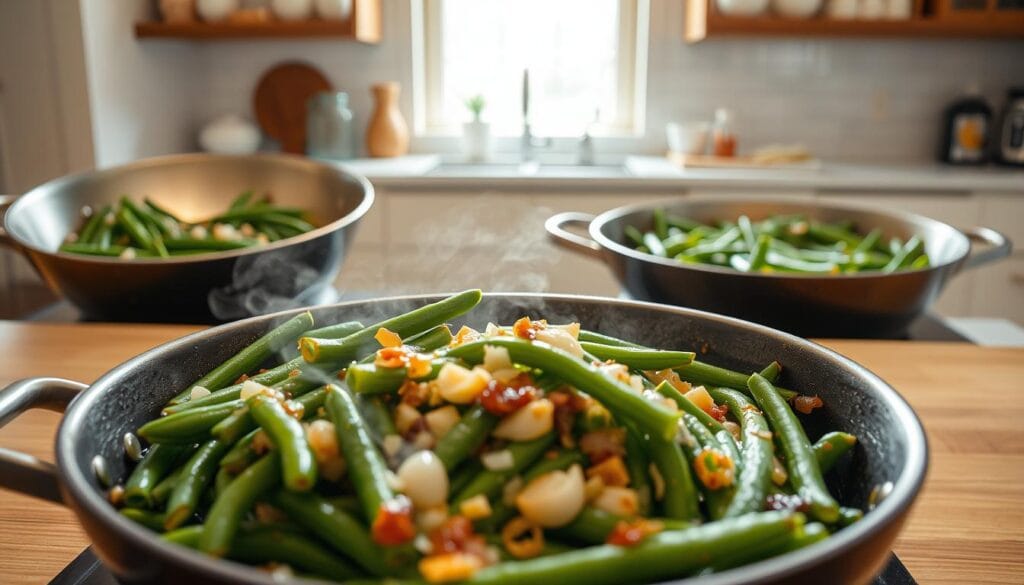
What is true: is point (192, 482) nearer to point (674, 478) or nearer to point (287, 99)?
point (674, 478)

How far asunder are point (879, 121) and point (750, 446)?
4211 millimetres

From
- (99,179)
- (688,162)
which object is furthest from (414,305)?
(688,162)

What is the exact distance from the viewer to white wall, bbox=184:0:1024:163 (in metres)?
4.31

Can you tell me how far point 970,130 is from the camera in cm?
407

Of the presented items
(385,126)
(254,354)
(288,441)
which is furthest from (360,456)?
(385,126)

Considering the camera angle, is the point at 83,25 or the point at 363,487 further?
the point at 83,25

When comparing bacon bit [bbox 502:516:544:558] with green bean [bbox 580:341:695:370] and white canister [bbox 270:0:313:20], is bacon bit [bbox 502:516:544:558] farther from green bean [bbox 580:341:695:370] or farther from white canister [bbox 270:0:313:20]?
white canister [bbox 270:0:313:20]

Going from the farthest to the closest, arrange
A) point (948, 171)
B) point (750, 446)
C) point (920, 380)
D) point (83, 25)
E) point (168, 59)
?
1. point (168, 59)
2. point (948, 171)
3. point (83, 25)
4. point (920, 380)
5. point (750, 446)

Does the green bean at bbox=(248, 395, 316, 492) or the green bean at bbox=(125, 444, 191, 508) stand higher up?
the green bean at bbox=(248, 395, 316, 492)

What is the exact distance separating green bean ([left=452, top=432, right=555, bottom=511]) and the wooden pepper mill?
3.80 metres

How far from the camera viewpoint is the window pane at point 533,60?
4.58m

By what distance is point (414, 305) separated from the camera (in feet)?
3.08

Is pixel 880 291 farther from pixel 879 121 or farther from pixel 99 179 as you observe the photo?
pixel 879 121

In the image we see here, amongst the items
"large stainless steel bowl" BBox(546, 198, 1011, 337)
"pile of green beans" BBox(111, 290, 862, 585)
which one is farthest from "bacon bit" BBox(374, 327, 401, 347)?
"large stainless steel bowl" BBox(546, 198, 1011, 337)
